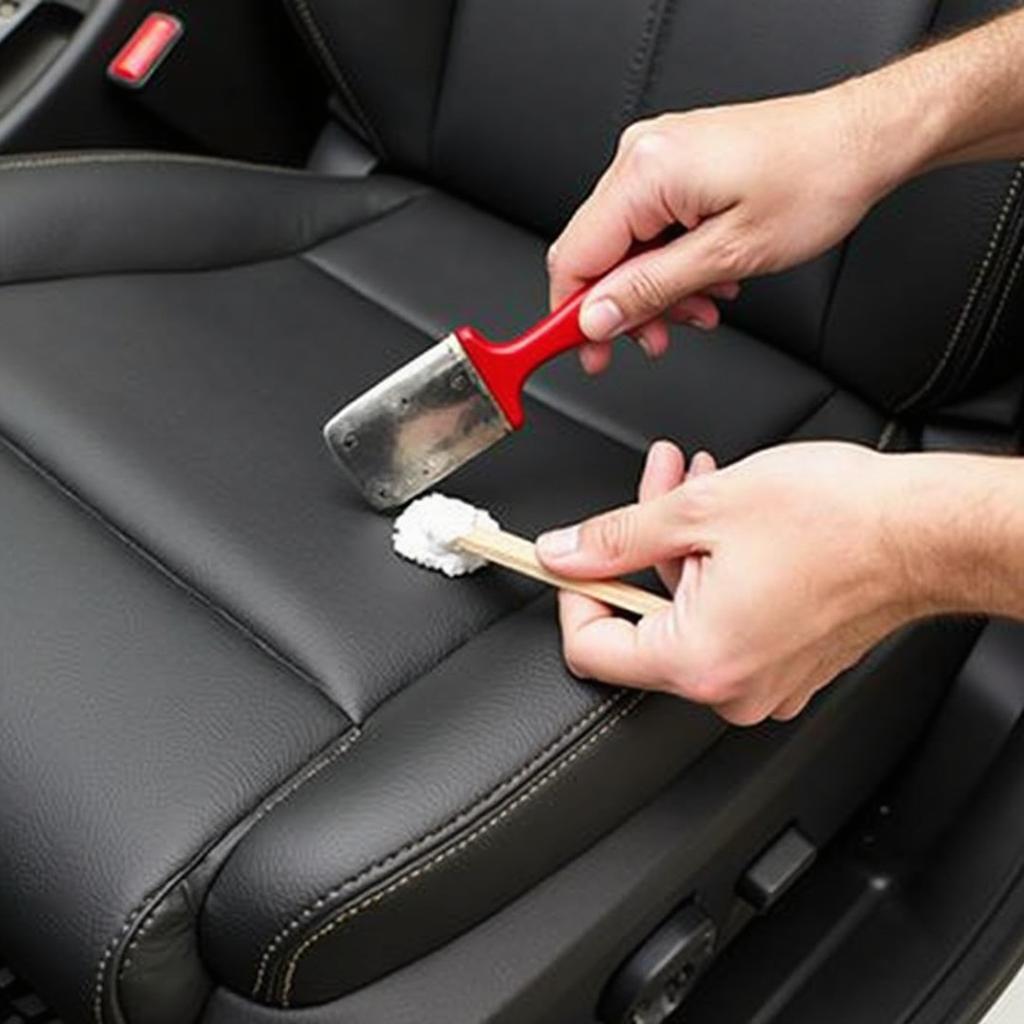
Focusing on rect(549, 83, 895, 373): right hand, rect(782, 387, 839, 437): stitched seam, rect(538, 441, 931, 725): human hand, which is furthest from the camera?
rect(782, 387, 839, 437): stitched seam

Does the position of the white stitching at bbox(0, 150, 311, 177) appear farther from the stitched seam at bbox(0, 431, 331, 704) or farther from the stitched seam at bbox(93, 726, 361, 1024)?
the stitched seam at bbox(93, 726, 361, 1024)

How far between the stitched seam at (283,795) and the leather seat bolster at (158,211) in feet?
1.35

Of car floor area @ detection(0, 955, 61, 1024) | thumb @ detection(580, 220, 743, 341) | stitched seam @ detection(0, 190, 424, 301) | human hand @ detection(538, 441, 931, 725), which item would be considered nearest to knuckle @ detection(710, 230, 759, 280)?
thumb @ detection(580, 220, 743, 341)

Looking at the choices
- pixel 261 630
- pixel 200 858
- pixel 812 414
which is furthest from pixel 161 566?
pixel 812 414

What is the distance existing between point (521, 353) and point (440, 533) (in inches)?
4.3

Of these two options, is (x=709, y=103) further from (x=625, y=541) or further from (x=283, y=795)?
(x=283, y=795)

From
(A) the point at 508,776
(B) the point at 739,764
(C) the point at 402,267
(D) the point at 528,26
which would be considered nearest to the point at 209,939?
(A) the point at 508,776

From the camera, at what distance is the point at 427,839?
72cm

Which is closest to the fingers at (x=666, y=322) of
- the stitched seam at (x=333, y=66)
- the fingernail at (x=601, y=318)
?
the fingernail at (x=601, y=318)

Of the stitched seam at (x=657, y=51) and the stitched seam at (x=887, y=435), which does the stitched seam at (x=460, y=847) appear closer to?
the stitched seam at (x=887, y=435)

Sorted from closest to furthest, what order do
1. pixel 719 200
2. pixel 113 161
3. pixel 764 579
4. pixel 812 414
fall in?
pixel 764 579, pixel 719 200, pixel 812 414, pixel 113 161

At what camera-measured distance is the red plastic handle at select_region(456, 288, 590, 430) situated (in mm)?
849

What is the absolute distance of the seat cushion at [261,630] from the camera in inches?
28.4

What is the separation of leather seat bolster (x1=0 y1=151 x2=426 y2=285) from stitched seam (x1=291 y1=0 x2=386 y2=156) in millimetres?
42
